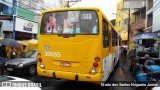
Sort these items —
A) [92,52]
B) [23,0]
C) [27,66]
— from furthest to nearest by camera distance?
[23,0]
[27,66]
[92,52]

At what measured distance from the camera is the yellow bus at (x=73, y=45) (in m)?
7.63

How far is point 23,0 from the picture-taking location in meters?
31.0

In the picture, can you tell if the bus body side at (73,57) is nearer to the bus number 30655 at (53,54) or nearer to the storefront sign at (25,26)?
the bus number 30655 at (53,54)

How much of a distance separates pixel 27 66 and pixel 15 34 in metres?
13.2

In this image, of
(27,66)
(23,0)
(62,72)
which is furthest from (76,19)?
(23,0)

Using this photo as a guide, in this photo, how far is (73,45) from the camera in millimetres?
7852

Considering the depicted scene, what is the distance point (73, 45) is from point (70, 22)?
0.84 m

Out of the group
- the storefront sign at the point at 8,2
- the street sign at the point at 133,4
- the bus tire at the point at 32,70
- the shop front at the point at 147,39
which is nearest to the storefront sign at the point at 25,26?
the storefront sign at the point at 8,2

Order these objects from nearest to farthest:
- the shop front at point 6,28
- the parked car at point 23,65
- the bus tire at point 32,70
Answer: the parked car at point 23,65
the bus tire at point 32,70
the shop front at point 6,28

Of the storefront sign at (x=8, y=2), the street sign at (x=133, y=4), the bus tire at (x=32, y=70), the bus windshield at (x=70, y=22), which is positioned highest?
the street sign at (x=133, y=4)

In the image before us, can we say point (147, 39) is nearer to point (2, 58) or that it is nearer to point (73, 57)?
point (2, 58)

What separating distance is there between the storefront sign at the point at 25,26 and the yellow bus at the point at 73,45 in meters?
15.6

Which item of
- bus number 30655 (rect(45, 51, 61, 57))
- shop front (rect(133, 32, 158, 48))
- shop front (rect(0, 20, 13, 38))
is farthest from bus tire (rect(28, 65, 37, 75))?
shop front (rect(133, 32, 158, 48))

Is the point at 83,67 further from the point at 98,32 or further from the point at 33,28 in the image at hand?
the point at 33,28
